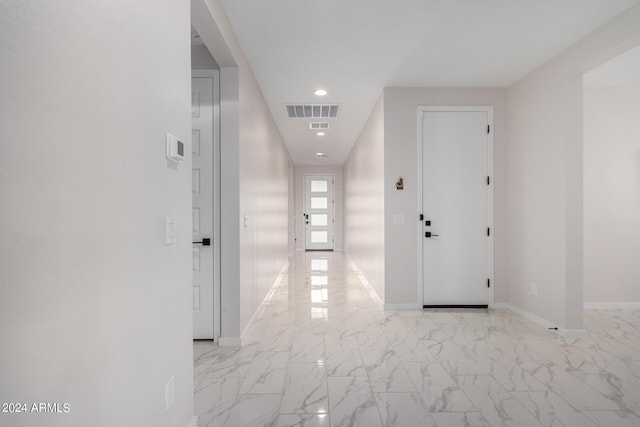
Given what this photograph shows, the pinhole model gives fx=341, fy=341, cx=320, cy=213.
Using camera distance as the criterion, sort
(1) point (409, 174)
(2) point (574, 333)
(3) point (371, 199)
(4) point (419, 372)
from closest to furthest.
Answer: (4) point (419, 372)
(2) point (574, 333)
(1) point (409, 174)
(3) point (371, 199)

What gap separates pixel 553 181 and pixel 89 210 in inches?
149

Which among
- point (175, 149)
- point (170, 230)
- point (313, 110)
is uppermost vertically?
point (313, 110)

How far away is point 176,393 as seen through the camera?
1.59 meters

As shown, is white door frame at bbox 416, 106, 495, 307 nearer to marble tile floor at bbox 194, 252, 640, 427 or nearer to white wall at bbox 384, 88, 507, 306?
white wall at bbox 384, 88, 507, 306

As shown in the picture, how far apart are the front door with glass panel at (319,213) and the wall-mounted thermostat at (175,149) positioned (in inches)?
334

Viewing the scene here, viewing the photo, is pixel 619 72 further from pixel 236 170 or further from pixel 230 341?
pixel 230 341

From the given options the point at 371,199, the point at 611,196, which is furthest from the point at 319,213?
the point at 611,196

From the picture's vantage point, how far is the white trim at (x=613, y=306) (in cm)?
396

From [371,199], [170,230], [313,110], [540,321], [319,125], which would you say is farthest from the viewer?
[319,125]

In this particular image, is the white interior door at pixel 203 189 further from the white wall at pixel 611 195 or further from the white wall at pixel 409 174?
the white wall at pixel 611 195

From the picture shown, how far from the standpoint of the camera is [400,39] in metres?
2.97

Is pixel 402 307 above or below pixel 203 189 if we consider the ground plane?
below

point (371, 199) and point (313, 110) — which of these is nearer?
point (313, 110)

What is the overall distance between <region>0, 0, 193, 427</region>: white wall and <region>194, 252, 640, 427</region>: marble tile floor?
0.77 metres
